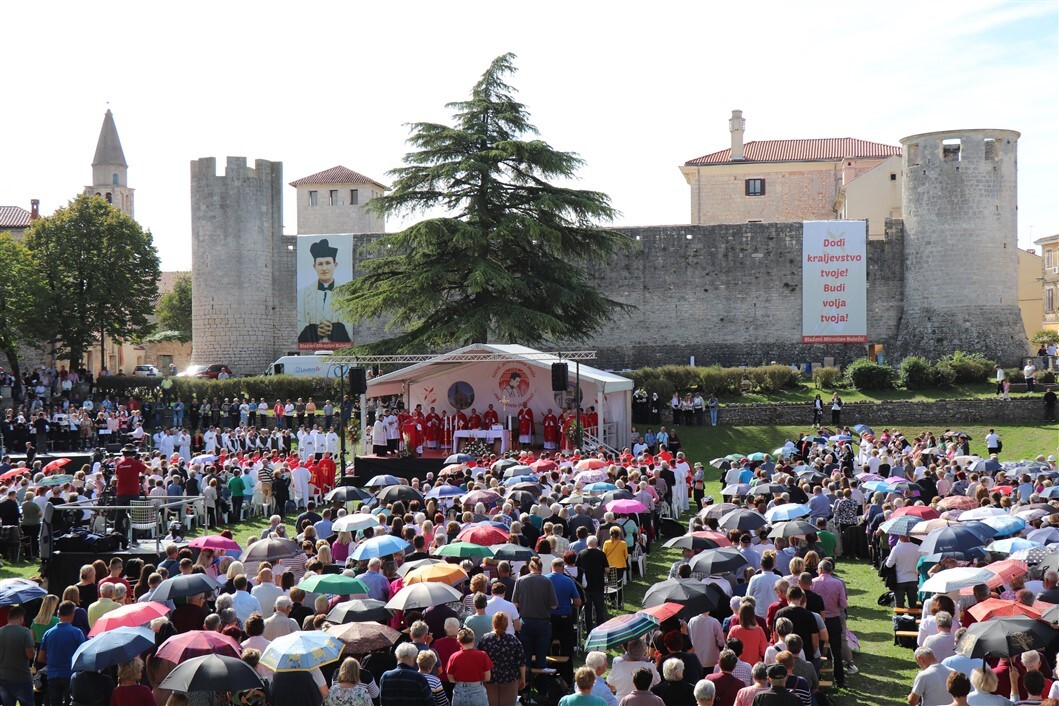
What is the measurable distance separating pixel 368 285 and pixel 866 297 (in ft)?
69.7

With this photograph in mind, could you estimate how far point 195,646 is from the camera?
24.0ft

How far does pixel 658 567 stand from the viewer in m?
15.4

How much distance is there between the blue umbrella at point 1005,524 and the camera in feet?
37.3

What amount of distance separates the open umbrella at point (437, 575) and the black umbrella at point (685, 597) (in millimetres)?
1690

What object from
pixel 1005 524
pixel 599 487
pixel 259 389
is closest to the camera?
pixel 1005 524

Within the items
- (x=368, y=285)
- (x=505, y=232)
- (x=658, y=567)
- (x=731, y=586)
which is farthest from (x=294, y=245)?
(x=731, y=586)

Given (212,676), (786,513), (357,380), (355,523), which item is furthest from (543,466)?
(212,676)

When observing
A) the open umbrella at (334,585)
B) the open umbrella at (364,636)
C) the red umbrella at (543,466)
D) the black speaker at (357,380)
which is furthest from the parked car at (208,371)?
the open umbrella at (364,636)

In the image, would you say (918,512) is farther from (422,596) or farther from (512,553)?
(422,596)

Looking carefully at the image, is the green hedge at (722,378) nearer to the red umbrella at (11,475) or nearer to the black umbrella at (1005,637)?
the red umbrella at (11,475)

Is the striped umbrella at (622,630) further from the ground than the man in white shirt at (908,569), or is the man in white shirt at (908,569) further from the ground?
the striped umbrella at (622,630)

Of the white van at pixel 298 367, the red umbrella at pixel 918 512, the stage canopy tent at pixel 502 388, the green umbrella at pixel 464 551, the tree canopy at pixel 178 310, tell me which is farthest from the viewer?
the tree canopy at pixel 178 310

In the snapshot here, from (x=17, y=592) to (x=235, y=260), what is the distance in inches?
1516

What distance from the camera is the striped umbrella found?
24.8 feet
